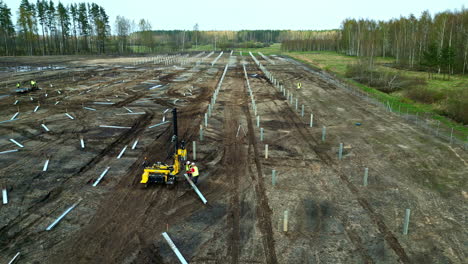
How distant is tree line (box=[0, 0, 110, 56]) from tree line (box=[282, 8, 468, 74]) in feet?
297

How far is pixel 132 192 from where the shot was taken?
13.7m

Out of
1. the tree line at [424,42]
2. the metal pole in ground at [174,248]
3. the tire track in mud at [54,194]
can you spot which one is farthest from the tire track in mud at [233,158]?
the tree line at [424,42]

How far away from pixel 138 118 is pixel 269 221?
17.1 metres

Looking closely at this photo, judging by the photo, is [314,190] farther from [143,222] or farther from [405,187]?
[143,222]

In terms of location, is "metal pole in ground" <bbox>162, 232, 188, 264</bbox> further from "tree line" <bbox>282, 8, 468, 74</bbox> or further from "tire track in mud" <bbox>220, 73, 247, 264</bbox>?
"tree line" <bbox>282, 8, 468, 74</bbox>

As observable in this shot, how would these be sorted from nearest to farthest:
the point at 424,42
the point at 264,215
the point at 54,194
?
the point at 264,215 → the point at 54,194 → the point at 424,42

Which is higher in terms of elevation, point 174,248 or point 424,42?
point 424,42

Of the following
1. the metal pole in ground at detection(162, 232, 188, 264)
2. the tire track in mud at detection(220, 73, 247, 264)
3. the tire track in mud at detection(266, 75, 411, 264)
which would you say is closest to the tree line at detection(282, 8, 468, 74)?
A: the tire track in mud at detection(220, 73, 247, 264)

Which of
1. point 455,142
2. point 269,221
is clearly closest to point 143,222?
point 269,221

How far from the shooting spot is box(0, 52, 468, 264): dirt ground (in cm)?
1015

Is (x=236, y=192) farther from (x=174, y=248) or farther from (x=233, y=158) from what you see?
(x=174, y=248)

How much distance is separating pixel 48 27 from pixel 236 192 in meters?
122

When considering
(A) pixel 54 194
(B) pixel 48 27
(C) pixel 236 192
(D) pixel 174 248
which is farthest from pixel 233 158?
(B) pixel 48 27

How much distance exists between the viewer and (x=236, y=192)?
1395cm
